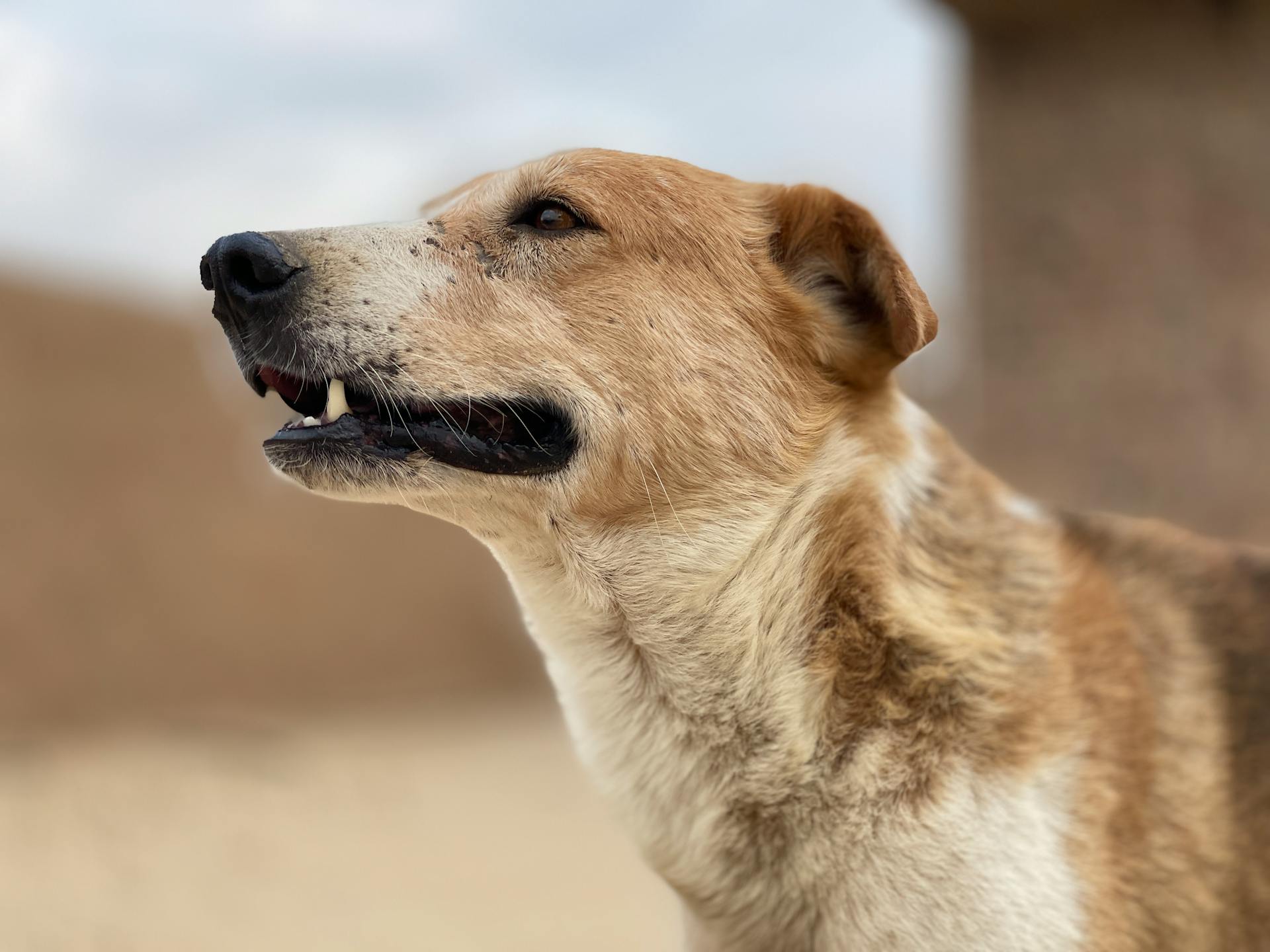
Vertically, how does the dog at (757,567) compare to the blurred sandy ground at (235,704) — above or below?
above

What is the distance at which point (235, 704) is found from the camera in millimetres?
7000

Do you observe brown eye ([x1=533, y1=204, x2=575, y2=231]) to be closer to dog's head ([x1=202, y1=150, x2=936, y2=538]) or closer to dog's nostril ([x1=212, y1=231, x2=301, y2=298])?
dog's head ([x1=202, y1=150, x2=936, y2=538])

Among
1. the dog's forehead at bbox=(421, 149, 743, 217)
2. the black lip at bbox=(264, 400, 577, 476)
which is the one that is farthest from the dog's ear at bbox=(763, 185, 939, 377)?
the black lip at bbox=(264, 400, 577, 476)

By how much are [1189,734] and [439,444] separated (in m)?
1.47

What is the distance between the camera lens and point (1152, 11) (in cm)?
644

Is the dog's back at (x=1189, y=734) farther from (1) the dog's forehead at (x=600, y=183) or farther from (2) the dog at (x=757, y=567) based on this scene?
(1) the dog's forehead at (x=600, y=183)

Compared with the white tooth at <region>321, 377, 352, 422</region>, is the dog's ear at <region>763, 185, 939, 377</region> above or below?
above

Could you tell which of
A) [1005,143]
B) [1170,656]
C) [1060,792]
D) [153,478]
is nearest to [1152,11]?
[1005,143]

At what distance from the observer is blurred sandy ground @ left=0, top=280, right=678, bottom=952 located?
454 centimetres

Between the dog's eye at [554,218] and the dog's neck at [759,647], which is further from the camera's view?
the dog's eye at [554,218]

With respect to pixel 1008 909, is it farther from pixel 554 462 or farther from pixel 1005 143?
pixel 1005 143

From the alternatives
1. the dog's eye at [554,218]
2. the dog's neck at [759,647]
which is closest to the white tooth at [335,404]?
the dog's neck at [759,647]

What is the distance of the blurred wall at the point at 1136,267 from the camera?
622 centimetres

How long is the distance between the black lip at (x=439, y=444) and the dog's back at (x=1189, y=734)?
1.06 metres
